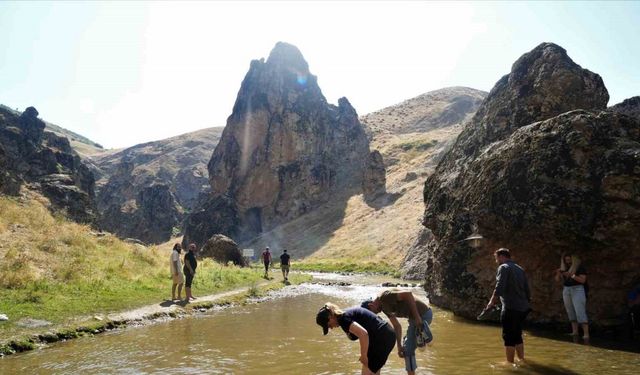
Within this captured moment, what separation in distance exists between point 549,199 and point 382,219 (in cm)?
6344

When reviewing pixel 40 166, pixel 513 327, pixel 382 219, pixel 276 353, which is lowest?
pixel 276 353

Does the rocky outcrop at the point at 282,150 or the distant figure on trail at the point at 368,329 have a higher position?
the rocky outcrop at the point at 282,150

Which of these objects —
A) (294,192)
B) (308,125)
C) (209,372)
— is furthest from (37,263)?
(308,125)

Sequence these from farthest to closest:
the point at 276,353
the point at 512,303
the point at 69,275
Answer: the point at 69,275
the point at 276,353
the point at 512,303

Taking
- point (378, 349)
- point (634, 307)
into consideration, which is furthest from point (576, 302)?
point (378, 349)

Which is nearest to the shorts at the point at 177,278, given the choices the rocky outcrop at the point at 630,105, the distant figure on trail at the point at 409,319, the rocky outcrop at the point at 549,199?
the rocky outcrop at the point at 549,199

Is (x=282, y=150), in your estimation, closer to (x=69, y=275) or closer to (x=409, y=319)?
(x=69, y=275)

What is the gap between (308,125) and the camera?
109 metres

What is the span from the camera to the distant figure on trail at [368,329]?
6.90 metres

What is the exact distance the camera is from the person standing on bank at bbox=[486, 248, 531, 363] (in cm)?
1012

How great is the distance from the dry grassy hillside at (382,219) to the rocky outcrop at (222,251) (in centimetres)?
1794

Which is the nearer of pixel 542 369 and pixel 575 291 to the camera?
pixel 542 369

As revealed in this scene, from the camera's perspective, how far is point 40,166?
67438 mm

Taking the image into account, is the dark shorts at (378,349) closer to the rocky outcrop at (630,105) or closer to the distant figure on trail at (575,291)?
the distant figure on trail at (575,291)
